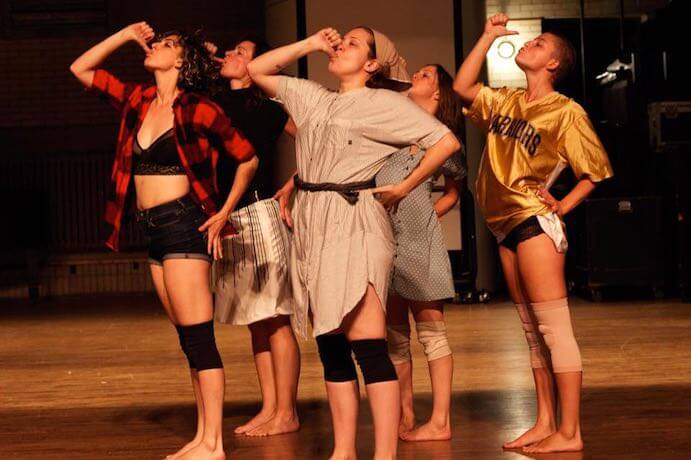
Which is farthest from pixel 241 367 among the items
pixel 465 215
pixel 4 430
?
pixel 465 215

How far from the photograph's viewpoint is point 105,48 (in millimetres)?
4383

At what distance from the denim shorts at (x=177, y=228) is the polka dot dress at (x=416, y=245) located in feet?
2.52

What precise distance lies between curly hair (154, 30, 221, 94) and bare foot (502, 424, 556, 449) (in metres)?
1.61

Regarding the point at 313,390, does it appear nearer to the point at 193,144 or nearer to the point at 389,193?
the point at 193,144

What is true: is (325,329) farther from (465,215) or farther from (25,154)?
(25,154)

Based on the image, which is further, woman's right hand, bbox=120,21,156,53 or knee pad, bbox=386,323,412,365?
knee pad, bbox=386,323,412,365

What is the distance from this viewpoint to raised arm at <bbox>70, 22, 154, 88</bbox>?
430 cm

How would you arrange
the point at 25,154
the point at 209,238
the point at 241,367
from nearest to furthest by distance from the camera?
the point at 209,238 < the point at 241,367 < the point at 25,154

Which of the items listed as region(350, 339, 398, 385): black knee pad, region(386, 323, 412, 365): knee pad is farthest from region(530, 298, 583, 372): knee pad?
region(350, 339, 398, 385): black knee pad

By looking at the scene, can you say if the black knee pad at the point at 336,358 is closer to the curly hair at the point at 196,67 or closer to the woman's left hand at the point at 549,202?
the woman's left hand at the point at 549,202

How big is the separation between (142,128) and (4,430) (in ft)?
4.99

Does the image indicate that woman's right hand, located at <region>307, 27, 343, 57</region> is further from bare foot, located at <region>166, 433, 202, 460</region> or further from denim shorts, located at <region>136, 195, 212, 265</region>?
bare foot, located at <region>166, 433, 202, 460</region>

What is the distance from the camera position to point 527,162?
4242 millimetres

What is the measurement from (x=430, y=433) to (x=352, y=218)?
1.12 metres
